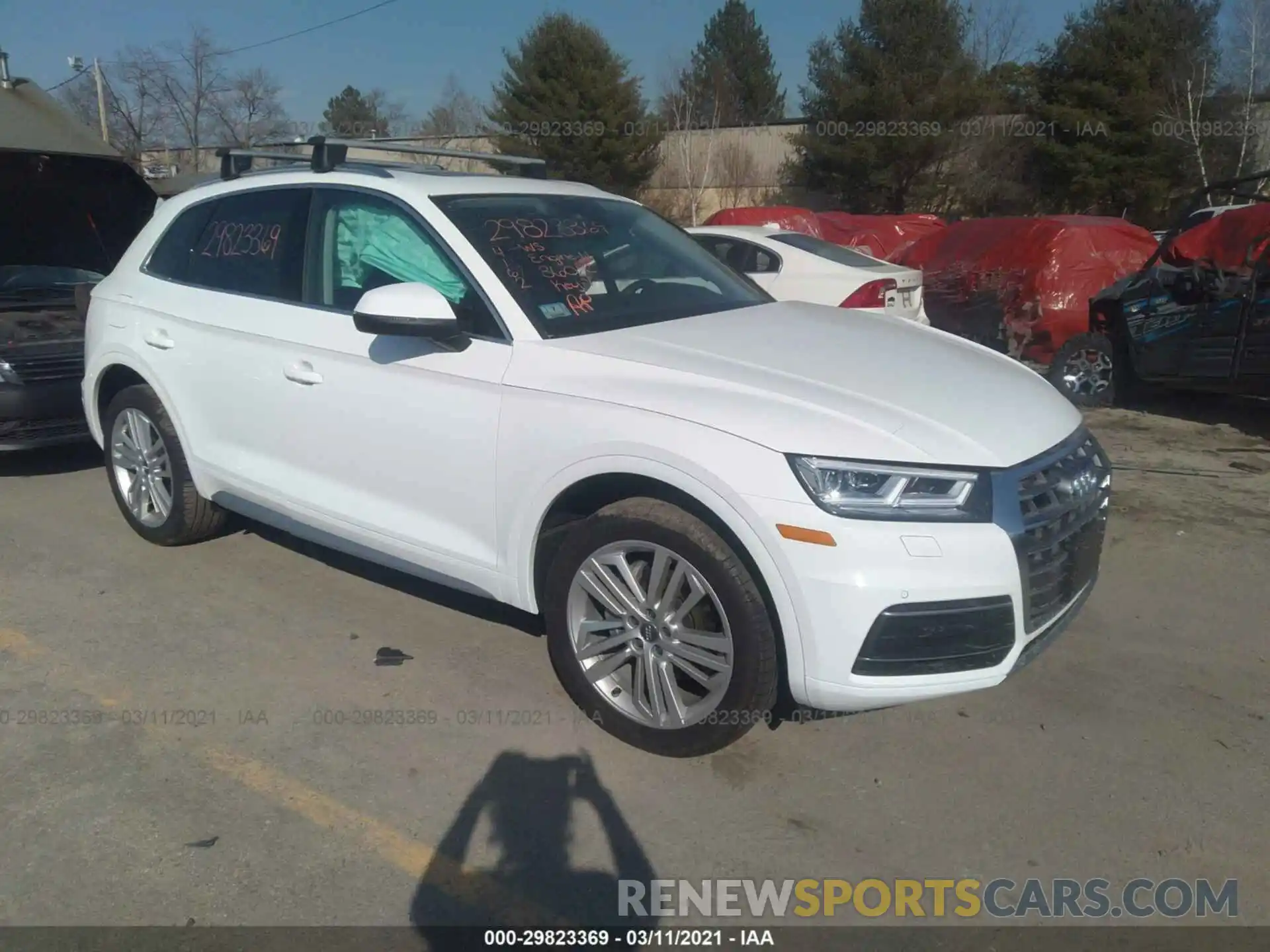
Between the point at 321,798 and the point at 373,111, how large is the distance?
180 feet

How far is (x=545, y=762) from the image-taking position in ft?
11.3

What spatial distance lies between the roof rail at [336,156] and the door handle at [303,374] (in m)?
0.87

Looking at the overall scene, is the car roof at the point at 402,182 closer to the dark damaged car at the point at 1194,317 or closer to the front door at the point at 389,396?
the front door at the point at 389,396

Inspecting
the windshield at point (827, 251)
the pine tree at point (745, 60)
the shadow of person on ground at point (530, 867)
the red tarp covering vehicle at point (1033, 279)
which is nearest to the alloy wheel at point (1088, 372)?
the red tarp covering vehicle at point (1033, 279)

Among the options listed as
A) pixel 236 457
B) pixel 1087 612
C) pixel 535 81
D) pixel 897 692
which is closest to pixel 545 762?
pixel 897 692

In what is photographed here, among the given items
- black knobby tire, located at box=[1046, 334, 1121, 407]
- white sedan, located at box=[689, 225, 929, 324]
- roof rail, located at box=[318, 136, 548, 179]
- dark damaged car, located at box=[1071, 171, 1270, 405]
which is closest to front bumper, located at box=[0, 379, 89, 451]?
roof rail, located at box=[318, 136, 548, 179]

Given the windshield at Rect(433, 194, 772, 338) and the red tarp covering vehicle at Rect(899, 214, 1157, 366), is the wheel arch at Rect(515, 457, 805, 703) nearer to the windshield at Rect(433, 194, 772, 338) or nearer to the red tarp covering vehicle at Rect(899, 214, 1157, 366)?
the windshield at Rect(433, 194, 772, 338)

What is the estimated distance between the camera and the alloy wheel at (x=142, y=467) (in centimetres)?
517

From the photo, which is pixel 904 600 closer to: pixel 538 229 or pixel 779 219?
pixel 538 229

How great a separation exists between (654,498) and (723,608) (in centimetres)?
43

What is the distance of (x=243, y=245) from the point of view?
184 inches

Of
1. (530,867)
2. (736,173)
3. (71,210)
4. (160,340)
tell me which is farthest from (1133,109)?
(530,867)

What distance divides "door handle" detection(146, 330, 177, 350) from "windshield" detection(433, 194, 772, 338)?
5.52 feet

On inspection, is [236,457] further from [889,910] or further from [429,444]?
[889,910]
